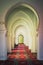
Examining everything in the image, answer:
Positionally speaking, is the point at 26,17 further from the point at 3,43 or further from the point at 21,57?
the point at 3,43

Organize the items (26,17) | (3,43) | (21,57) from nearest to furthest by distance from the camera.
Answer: (3,43), (21,57), (26,17)

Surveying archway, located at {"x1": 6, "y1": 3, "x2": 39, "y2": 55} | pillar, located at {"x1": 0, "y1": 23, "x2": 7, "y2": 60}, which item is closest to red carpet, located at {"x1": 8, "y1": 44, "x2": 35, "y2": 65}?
pillar, located at {"x1": 0, "y1": 23, "x2": 7, "y2": 60}

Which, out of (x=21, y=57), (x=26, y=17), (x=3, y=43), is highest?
(x=26, y=17)

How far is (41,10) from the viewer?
14.6 m

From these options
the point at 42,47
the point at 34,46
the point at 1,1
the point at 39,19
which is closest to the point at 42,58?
the point at 42,47

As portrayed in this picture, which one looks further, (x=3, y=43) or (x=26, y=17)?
(x=26, y=17)

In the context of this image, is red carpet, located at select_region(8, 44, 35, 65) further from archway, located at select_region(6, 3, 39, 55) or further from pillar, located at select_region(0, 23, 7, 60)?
archway, located at select_region(6, 3, 39, 55)

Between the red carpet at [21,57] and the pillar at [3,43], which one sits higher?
the pillar at [3,43]

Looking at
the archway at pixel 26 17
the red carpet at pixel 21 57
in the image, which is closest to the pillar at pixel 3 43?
the red carpet at pixel 21 57

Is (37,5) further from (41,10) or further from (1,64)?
(1,64)

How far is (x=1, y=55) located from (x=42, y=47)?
2976 millimetres

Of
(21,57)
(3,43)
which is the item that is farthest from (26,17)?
(3,43)

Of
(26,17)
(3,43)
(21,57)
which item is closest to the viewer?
(3,43)

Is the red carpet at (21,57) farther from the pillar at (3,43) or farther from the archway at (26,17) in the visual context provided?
the archway at (26,17)
